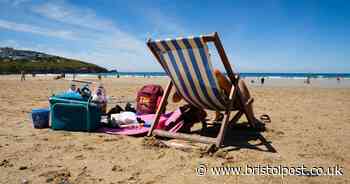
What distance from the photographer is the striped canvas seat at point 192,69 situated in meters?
3.35

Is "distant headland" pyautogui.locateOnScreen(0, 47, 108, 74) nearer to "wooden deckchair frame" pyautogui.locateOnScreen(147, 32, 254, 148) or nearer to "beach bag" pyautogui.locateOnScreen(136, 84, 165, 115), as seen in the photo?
"beach bag" pyautogui.locateOnScreen(136, 84, 165, 115)

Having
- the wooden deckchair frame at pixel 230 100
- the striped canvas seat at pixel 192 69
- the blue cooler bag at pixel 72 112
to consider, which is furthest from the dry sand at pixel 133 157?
the striped canvas seat at pixel 192 69

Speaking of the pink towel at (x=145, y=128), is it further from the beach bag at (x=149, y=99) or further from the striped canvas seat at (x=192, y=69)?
the beach bag at (x=149, y=99)

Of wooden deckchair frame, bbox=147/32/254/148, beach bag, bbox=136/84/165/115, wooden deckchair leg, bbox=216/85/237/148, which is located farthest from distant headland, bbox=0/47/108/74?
wooden deckchair leg, bbox=216/85/237/148

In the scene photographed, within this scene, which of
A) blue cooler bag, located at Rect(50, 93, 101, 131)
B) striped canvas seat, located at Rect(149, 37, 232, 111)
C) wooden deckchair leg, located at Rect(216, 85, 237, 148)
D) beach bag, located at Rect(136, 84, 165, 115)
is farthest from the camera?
beach bag, located at Rect(136, 84, 165, 115)

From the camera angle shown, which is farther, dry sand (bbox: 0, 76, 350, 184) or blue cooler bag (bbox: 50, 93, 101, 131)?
blue cooler bag (bbox: 50, 93, 101, 131)

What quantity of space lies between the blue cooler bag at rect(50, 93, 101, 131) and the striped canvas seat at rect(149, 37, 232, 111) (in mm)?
1557

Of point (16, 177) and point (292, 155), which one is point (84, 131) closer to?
point (16, 177)

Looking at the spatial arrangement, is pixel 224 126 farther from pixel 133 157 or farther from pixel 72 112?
pixel 72 112

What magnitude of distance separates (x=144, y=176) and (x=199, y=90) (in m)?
1.53

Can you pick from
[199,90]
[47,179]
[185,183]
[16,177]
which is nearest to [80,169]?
[47,179]

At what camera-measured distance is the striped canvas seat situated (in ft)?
11.0

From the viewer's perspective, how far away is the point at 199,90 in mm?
3703

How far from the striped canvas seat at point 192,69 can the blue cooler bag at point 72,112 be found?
156 centimetres
